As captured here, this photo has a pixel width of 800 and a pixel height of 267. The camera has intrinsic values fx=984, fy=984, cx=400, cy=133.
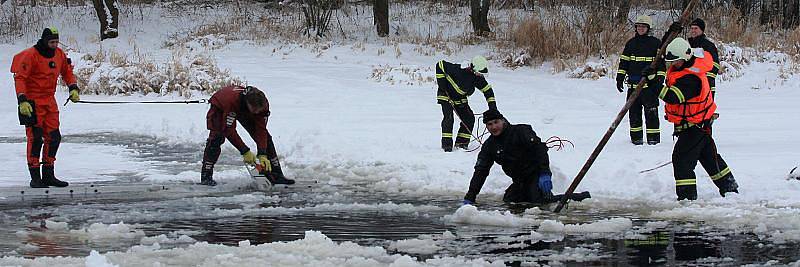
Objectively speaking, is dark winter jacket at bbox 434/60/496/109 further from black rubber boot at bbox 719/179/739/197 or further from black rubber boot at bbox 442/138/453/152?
black rubber boot at bbox 719/179/739/197

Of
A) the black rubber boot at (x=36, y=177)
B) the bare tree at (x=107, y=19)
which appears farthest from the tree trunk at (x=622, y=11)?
the black rubber boot at (x=36, y=177)

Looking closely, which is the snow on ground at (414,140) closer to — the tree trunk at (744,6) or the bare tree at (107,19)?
the bare tree at (107,19)

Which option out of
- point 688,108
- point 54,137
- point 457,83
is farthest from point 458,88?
point 54,137

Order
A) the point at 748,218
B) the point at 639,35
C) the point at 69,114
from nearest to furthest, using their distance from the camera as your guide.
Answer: the point at 748,218 < the point at 639,35 < the point at 69,114

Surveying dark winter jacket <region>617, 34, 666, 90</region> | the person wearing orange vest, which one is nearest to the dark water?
the person wearing orange vest

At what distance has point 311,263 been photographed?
20.1ft

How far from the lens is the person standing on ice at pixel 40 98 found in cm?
958

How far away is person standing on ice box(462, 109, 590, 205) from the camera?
27.0 feet

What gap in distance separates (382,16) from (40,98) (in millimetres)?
19551

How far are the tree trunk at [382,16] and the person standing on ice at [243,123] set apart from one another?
1876 centimetres

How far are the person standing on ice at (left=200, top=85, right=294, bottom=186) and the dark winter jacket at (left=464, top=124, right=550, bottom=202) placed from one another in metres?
2.36

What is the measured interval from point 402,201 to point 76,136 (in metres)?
7.56

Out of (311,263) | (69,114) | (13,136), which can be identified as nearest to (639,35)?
(311,263)

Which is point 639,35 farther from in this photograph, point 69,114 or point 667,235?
point 69,114
